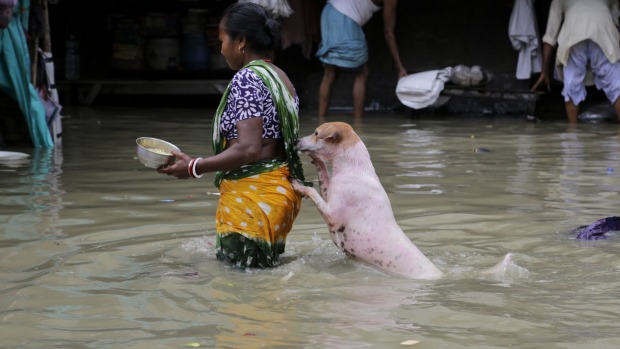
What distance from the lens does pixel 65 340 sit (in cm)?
296

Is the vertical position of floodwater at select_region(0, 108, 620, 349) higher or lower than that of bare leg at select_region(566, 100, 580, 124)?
higher

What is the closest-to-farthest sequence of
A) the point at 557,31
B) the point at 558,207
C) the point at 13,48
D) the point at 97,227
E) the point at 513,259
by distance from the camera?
the point at 513,259 → the point at 97,227 → the point at 558,207 → the point at 13,48 → the point at 557,31

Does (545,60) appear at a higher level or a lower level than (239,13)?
lower

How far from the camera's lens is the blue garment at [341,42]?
11117 millimetres

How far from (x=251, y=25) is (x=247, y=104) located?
1.17 ft

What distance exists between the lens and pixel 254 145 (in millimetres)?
3754

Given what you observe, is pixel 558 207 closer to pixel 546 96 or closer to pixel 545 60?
pixel 545 60

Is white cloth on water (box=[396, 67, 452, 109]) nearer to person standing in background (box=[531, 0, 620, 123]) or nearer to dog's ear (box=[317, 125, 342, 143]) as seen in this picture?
person standing in background (box=[531, 0, 620, 123])

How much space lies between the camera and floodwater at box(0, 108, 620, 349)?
3.06 meters

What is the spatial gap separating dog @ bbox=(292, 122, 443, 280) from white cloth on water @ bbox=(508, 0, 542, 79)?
8446mm

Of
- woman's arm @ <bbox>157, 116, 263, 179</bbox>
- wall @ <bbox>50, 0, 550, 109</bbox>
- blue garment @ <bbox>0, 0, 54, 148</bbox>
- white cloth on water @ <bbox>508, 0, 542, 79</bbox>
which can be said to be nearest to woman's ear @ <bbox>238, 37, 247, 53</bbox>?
woman's arm @ <bbox>157, 116, 263, 179</bbox>

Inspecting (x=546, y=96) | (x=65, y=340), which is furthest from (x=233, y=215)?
(x=546, y=96)

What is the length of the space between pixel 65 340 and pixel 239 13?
1579 millimetres

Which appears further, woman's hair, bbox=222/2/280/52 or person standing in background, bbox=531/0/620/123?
person standing in background, bbox=531/0/620/123
